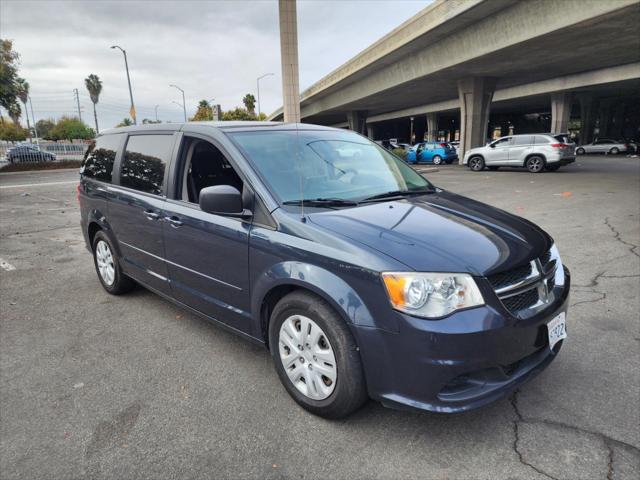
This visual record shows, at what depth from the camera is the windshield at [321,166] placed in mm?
3111

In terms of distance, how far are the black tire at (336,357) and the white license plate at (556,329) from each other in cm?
112

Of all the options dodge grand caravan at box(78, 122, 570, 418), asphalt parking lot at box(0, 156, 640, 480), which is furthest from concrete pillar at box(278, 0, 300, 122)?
asphalt parking lot at box(0, 156, 640, 480)

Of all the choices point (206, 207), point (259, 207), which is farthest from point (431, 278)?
point (206, 207)

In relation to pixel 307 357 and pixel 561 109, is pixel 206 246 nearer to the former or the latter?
pixel 307 357

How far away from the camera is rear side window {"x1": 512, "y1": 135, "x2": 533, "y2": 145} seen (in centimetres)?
2011

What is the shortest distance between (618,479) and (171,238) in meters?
3.27

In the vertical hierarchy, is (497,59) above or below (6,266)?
above

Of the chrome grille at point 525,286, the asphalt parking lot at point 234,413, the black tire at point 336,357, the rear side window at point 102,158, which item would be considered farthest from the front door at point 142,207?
the chrome grille at point 525,286

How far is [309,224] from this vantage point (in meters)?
2.67

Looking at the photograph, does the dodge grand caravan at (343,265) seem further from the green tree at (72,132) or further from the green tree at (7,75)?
the green tree at (72,132)

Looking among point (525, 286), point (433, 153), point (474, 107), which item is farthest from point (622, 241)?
point (474, 107)

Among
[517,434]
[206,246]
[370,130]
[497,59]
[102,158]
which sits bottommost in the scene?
[517,434]

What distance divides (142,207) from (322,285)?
226 centimetres

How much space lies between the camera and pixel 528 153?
787 inches
